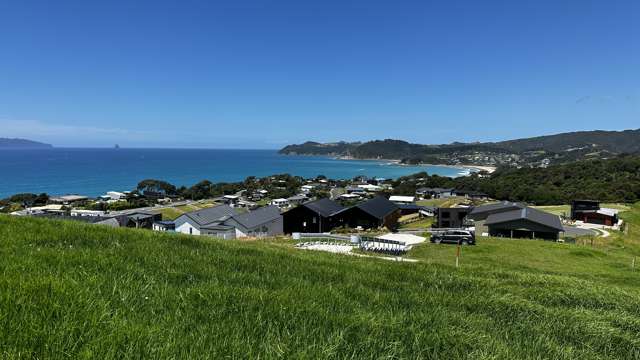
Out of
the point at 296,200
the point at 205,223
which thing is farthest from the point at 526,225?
the point at 296,200

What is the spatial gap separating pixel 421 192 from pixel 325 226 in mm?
81281

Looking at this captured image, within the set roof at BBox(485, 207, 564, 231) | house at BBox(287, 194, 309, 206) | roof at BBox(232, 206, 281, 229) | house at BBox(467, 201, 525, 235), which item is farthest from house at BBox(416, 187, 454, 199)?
roof at BBox(232, 206, 281, 229)

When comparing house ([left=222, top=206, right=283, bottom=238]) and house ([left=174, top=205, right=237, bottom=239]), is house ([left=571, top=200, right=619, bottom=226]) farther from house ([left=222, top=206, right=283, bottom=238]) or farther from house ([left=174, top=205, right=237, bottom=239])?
house ([left=174, top=205, right=237, bottom=239])

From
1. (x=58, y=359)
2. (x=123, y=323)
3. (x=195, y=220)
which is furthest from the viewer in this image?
(x=195, y=220)

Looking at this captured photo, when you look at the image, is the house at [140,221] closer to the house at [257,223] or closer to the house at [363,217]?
the house at [257,223]

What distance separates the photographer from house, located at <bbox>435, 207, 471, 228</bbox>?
6075 cm

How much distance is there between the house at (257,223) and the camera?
154 feet

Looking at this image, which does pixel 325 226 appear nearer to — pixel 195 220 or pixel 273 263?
pixel 195 220

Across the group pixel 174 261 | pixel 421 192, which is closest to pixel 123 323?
pixel 174 261

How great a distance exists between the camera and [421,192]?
413ft

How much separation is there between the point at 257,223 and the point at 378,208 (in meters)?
15.9

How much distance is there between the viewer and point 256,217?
50.0 metres

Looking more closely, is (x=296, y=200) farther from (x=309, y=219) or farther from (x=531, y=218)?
(x=531, y=218)

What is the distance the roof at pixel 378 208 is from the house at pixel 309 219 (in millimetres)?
3730
